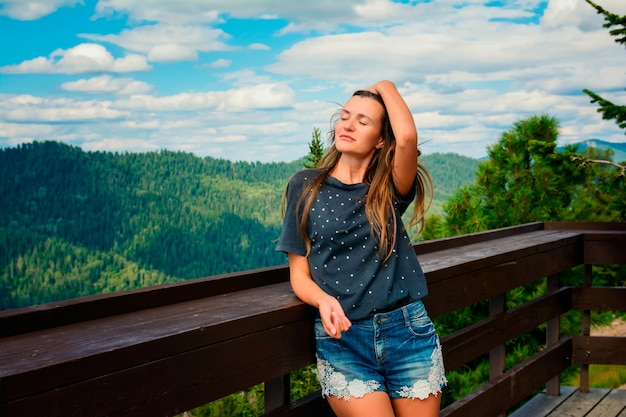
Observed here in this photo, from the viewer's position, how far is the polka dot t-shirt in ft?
5.40

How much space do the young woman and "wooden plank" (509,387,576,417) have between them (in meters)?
1.51

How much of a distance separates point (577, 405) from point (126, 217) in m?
71.8

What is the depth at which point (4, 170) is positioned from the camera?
77188 mm

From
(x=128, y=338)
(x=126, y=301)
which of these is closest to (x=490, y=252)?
(x=126, y=301)

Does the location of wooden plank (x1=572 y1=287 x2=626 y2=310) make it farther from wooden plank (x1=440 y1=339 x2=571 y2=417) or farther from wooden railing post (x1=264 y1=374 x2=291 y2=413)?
wooden railing post (x1=264 y1=374 x2=291 y2=413)

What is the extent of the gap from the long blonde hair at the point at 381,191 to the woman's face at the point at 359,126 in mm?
21

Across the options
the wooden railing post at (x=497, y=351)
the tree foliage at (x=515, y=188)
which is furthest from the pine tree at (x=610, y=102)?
the wooden railing post at (x=497, y=351)

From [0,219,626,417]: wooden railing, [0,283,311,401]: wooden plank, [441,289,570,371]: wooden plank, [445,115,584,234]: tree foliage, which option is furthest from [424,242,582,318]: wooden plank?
[445,115,584,234]: tree foliage

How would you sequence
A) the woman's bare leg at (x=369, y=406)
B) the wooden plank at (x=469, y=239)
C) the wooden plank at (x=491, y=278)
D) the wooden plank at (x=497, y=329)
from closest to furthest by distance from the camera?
the woman's bare leg at (x=369, y=406) → the wooden plank at (x=491, y=278) → the wooden plank at (x=497, y=329) → the wooden plank at (x=469, y=239)

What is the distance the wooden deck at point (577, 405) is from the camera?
3.04 m

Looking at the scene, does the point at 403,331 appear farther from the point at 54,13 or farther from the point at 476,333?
the point at 54,13

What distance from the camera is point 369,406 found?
160cm

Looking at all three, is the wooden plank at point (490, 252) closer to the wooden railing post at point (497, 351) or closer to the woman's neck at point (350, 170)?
the wooden railing post at point (497, 351)

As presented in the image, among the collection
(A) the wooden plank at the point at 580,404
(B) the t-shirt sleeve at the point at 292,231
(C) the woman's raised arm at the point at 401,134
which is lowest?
(A) the wooden plank at the point at 580,404
